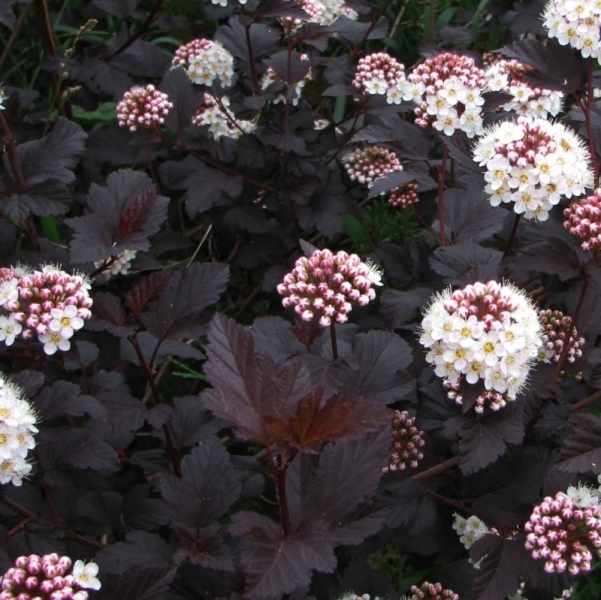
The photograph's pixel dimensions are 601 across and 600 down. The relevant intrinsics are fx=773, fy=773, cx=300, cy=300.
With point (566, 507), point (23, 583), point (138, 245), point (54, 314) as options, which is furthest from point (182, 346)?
point (566, 507)

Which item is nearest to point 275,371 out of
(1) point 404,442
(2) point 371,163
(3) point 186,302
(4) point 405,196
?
(3) point 186,302

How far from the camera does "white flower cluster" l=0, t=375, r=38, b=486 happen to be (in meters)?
1.75

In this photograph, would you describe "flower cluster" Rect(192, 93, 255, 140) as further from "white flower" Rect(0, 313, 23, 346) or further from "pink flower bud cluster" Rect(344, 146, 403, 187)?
"white flower" Rect(0, 313, 23, 346)

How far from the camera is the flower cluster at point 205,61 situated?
330 cm

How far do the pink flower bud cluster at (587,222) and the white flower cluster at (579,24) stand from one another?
1.72ft

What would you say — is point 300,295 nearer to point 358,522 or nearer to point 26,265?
point 358,522

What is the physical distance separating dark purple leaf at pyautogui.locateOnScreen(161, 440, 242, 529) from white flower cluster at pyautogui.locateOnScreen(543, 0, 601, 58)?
1520mm

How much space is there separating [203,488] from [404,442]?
0.62 m

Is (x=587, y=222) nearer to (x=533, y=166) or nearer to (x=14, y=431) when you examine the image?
(x=533, y=166)

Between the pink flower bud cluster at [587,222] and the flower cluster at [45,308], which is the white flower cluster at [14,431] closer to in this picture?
the flower cluster at [45,308]

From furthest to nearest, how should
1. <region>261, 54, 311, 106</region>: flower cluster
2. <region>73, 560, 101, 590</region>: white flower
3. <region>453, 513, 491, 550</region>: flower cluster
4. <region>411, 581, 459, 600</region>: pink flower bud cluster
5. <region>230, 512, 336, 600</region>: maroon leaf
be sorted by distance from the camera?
<region>261, 54, 311, 106</region>: flower cluster < <region>453, 513, 491, 550</region>: flower cluster < <region>411, 581, 459, 600</region>: pink flower bud cluster < <region>73, 560, 101, 590</region>: white flower < <region>230, 512, 336, 600</region>: maroon leaf

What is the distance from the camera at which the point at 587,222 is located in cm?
190

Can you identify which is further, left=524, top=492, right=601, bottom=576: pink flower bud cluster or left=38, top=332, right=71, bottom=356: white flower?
left=38, top=332, right=71, bottom=356: white flower

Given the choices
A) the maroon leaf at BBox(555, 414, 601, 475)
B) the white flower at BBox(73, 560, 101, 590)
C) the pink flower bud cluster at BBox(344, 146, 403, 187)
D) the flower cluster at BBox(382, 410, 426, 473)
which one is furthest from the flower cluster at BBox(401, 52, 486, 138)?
the white flower at BBox(73, 560, 101, 590)
